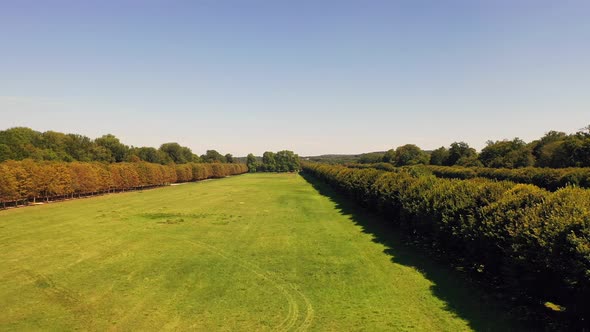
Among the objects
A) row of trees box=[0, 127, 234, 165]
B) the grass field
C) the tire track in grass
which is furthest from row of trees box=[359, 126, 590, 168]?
row of trees box=[0, 127, 234, 165]

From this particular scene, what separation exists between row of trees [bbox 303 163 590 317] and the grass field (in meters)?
2.27

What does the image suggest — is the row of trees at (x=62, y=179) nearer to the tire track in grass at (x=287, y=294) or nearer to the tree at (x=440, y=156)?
the tire track in grass at (x=287, y=294)

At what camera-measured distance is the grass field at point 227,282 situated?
1888 centimetres

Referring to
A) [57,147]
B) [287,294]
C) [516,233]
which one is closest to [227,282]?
[287,294]

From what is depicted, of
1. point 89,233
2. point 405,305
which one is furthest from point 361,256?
point 89,233

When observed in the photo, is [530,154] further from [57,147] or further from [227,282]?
[57,147]

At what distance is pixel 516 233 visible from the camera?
19.8 m

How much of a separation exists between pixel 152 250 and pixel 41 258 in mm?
8970

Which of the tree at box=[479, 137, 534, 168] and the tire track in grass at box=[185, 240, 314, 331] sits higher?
the tree at box=[479, 137, 534, 168]

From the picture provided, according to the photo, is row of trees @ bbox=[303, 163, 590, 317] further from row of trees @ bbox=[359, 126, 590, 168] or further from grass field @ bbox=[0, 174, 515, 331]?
row of trees @ bbox=[359, 126, 590, 168]

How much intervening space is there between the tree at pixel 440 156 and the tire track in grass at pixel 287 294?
172827 millimetres

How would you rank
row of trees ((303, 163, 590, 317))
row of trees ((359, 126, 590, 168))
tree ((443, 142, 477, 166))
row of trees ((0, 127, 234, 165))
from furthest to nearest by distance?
tree ((443, 142, 477, 166)), row of trees ((0, 127, 234, 165)), row of trees ((359, 126, 590, 168)), row of trees ((303, 163, 590, 317))

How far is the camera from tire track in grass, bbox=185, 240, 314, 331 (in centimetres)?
1839

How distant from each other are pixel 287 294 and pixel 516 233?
44.5ft
